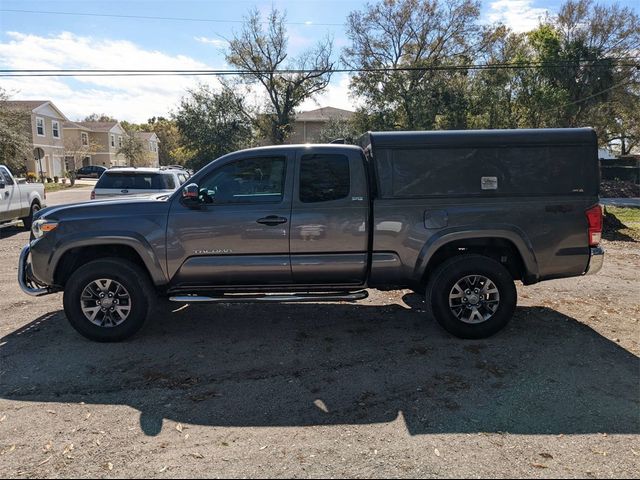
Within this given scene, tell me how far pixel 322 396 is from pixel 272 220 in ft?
6.10

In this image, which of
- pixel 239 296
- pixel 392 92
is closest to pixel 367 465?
pixel 239 296

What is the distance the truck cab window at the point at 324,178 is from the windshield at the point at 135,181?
22.8ft

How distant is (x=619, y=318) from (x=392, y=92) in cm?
2685

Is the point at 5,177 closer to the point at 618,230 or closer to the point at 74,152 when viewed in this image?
the point at 618,230

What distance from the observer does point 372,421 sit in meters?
3.60

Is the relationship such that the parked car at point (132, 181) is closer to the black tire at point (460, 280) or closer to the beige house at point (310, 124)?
the black tire at point (460, 280)

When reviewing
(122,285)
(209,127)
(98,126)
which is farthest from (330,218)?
(98,126)

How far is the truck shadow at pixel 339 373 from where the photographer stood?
3.69 metres

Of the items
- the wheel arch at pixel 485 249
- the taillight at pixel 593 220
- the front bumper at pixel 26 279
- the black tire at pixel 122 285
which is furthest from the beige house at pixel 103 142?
the taillight at pixel 593 220

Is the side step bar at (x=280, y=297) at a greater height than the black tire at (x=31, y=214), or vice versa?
the black tire at (x=31, y=214)

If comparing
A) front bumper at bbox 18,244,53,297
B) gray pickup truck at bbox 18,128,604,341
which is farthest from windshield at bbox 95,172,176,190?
gray pickup truck at bbox 18,128,604,341

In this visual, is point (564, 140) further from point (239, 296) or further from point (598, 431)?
point (239, 296)

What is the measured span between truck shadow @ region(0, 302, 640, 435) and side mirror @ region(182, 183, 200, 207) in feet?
4.81

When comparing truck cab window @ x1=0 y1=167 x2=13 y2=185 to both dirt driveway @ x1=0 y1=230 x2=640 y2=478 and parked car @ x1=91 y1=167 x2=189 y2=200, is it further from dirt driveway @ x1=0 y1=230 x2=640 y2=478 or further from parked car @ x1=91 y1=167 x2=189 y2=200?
dirt driveway @ x1=0 y1=230 x2=640 y2=478
